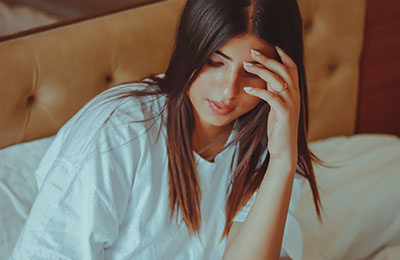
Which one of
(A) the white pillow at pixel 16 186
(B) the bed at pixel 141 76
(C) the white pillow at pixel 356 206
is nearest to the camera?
(A) the white pillow at pixel 16 186

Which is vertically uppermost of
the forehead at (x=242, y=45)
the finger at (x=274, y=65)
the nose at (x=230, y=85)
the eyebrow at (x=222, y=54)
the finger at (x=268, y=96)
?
the forehead at (x=242, y=45)

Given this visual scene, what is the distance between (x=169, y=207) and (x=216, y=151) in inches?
6.5

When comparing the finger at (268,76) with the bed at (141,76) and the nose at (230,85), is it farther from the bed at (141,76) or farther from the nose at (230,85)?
the bed at (141,76)

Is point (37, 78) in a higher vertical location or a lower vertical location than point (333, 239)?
higher

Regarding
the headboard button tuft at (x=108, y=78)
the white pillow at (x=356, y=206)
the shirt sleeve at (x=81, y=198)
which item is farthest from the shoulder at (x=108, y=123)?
the white pillow at (x=356, y=206)

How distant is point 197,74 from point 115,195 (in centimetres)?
26

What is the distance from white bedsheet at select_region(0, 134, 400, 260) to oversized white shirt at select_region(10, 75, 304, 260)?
0.12 metres

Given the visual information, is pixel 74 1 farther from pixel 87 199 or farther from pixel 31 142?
pixel 87 199

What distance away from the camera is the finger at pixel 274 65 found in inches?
33.8

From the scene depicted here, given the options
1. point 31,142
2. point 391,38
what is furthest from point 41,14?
point 391,38

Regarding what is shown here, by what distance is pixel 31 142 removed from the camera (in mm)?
1248

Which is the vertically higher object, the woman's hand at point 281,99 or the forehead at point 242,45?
the forehead at point 242,45

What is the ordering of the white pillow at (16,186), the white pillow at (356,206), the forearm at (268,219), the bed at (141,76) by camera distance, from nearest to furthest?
the forearm at (268,219) → the white pillow at (16,186) → the bed at (141,76) → the white pillow at (356,206)

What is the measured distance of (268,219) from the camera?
0.96 m
